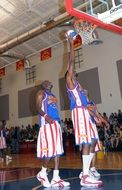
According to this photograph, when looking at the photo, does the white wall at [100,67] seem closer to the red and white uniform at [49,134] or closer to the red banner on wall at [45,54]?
the red banner on wall at [45,54]

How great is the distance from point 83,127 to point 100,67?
12.2m

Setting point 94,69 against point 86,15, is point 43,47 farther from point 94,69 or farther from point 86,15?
point 86,15

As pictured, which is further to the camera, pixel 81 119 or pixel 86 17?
pixel 86 17

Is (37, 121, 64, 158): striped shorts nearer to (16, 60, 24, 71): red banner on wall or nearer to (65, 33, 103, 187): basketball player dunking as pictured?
(65, 33, 103, 187): basketball player dunking

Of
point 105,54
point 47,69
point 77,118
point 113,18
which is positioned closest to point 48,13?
point 105,54

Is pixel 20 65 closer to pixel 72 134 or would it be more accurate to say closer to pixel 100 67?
pixel 100 67

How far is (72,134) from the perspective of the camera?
15.5 meters

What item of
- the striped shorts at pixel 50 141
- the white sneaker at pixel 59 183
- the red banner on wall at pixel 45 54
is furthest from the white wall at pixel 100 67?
the white sneaker at pixel 59 183

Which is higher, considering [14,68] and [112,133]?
[14,68]

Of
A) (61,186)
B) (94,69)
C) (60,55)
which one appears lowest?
(61,186)

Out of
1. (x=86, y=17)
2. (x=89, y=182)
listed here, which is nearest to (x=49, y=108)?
(x=89, y=182)

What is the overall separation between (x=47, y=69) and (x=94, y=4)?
46.0 ft

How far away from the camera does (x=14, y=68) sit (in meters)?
23.2

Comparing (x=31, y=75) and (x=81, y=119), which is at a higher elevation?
(x=31, y=75)
